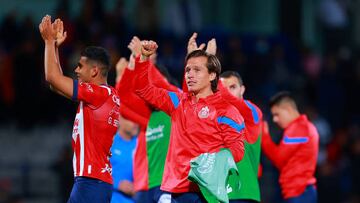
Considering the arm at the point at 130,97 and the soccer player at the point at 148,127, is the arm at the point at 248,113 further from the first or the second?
the arm at the point at 130,97

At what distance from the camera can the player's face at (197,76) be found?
1031 cm

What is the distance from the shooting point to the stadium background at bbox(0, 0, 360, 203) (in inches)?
765

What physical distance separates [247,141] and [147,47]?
201 centimetres

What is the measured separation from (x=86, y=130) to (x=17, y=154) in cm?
969

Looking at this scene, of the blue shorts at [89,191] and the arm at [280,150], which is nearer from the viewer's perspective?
the blue shorts at [89,191]

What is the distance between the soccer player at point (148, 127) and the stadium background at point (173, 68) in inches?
210

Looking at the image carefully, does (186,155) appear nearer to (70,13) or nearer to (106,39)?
(106,39)

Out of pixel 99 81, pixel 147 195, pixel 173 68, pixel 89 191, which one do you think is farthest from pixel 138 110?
pixel 173 68

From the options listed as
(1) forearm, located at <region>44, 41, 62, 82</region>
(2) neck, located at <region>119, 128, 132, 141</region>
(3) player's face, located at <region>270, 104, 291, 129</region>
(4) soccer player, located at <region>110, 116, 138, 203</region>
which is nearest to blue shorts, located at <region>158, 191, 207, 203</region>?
(1) forearm, located at <region>44, 41, 62, 82</region>

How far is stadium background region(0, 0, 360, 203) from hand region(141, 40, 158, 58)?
7.68 m

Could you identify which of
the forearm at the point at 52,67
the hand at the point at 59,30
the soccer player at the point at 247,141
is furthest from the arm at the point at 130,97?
the forearm at the point at 52,67

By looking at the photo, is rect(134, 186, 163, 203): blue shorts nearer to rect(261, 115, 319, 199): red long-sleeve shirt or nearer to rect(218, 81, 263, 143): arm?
rect(218, 81, 263, 143): arm

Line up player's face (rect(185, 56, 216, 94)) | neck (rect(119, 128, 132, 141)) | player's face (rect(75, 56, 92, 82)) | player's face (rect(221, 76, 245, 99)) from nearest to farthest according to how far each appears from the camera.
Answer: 1. player's face (rect(185, 56, 216, 94))
2. player's face (rect(75, 56, 92, 82))
3. player's face (rect(221, 76, 245, 99))
4. neck (rect(119, 128, 132, 141))

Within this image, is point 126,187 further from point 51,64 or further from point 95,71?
point 51,64
